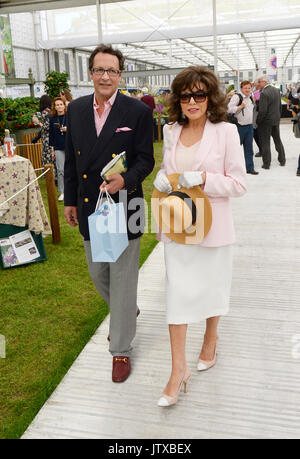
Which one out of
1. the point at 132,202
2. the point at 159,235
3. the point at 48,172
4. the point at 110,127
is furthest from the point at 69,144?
the point at 48,172

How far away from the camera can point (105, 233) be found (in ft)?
8.01

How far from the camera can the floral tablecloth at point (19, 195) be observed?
4.68 m

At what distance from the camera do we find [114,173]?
2400 millimetres

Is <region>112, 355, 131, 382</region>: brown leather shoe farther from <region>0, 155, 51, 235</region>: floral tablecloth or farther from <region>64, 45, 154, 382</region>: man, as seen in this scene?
<region>0, 155, 51, 235</region>: floral tablecloth

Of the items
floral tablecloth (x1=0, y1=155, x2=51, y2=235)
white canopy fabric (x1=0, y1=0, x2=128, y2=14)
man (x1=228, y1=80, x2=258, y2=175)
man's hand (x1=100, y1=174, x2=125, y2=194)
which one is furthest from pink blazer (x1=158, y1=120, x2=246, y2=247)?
white canopy fabric (x1=0, y1=0, x2=128, y2=14)

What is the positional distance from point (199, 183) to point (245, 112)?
280 inches

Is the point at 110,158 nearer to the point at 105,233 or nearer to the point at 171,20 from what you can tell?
the point at 105,233

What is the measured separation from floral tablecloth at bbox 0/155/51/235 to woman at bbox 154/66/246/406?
8.59 feet

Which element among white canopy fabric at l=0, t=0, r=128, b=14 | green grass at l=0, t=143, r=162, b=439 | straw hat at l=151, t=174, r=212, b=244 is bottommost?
green grass at l=0, t=143, r=162, b=439

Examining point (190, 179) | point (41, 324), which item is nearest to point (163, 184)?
point (190, 179)

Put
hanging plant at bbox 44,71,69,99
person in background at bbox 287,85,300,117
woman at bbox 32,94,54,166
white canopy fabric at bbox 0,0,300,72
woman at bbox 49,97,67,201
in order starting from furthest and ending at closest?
white canopy fabric at bbox 0,0,300,72 → hanging plant at bbox 44,71,69,99 → person in background at bbox 287,85,300,117 → woman at bbox 32,94,54,166 → woman at bbox 49,97,67,201

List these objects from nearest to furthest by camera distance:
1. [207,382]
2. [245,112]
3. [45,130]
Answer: [207,382], [45,130], [245,112]

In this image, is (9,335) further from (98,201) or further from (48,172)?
(48,172)

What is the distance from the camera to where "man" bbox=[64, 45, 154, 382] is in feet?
8.27
